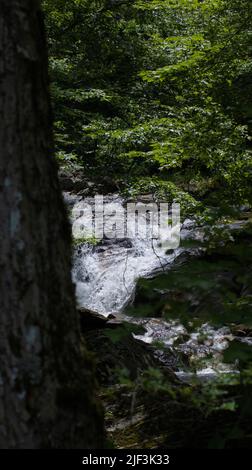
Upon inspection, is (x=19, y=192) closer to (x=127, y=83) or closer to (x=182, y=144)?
(x=182, y=144)

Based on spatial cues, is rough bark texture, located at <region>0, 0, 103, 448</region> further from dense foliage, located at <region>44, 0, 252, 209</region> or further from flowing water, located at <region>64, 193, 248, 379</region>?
flowing water, located at <region>64, 193, 248, 379</region>

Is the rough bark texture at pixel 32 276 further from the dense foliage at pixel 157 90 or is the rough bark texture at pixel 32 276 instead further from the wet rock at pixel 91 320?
the wet rock at pixel 91 320

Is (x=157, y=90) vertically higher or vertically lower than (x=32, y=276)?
higher

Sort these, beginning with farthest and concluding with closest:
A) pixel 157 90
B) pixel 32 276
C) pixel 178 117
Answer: pixel 157 90, pixel 178 117, pixel 32 276

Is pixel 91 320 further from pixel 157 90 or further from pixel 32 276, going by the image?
pixel 157 90

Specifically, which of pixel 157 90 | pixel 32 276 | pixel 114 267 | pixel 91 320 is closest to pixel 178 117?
pixel 91 320

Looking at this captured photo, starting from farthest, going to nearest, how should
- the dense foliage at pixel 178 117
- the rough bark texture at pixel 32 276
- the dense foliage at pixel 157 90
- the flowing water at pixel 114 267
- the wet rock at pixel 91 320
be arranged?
1. the flowing water at pixel 114 267
2. the dense foliage at pixel 157 90
3. the wet rock at pixel 91 320
4. the dense foliage at pixel 178 117
5. the rough bark texture at pixel 32 276

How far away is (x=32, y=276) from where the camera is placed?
1975 millimetres

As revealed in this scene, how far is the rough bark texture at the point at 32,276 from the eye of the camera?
1.92 meters

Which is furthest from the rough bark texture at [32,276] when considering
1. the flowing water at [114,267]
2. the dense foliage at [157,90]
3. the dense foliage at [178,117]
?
the flowing water at [114,267]

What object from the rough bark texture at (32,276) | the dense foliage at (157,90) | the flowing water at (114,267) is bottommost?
the flowing water at (114,267)

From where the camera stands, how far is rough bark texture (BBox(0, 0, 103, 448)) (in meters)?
1.92

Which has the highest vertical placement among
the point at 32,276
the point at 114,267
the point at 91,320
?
the point at 32,276
